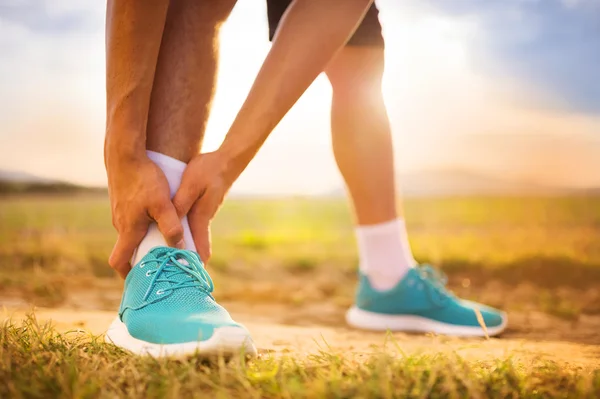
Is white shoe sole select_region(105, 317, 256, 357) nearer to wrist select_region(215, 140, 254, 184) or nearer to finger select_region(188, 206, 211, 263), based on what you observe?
finger select_region(188, 206, 211, 263)

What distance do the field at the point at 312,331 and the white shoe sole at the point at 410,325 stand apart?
0.07 meters

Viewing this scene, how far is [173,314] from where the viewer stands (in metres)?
1.44

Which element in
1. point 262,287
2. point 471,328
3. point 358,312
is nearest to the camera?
point 471,328

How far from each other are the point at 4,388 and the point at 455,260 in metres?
4.39

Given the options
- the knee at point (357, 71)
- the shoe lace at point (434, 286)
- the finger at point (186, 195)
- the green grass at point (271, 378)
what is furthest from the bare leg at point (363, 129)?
the green grass at point (271, 378)

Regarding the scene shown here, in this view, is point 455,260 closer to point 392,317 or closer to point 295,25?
point 392,317

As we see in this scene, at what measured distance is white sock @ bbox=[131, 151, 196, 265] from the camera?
5.49 ft

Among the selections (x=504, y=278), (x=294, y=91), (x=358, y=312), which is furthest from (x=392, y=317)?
(x=504, y=278)

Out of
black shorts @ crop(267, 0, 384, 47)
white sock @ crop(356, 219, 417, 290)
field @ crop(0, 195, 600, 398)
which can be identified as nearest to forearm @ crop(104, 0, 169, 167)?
field @ crop(0, 195, 600, 398)

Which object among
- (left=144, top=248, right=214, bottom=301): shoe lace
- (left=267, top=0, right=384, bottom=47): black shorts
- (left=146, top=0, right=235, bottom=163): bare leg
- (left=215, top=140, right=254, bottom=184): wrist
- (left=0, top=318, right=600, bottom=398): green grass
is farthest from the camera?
(left=267, top=0, right=384, bottom=47): black shorts

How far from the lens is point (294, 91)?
1.64 m

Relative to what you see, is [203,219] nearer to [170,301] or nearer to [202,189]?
[202,189]

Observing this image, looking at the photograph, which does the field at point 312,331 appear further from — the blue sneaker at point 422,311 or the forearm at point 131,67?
the forearm at point 131,67

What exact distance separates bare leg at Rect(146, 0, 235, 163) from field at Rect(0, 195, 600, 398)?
0.68 metres
